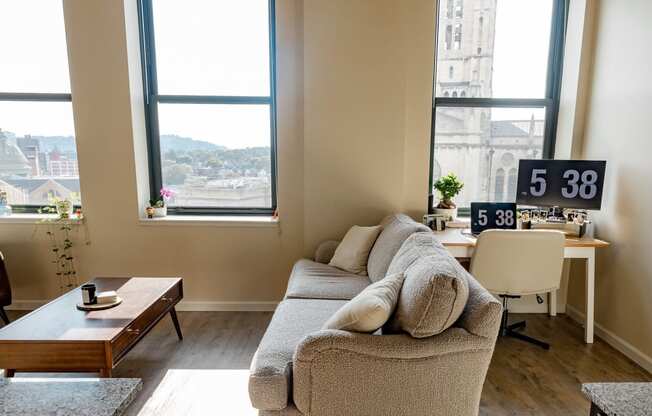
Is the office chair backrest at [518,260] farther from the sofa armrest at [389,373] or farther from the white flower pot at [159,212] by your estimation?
the white flower pot at [159,212]

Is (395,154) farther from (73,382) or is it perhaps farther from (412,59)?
(73,382)

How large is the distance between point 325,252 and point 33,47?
3.09m

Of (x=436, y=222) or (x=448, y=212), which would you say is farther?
(x=448, y=212)

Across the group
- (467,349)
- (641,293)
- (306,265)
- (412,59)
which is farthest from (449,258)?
(412,59)

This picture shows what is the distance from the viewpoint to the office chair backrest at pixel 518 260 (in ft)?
7.95

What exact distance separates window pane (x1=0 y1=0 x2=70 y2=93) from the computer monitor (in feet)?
13.1

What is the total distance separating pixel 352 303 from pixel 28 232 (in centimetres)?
316

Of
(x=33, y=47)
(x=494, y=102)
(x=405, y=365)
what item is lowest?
(x=405, y=365)

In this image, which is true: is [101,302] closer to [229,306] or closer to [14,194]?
[229,306]

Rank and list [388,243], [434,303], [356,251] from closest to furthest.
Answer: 1. [434,303]
2. [388,243]
3. [356,251]

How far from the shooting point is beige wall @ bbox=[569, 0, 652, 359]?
246 cm

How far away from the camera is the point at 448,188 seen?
3.21 m

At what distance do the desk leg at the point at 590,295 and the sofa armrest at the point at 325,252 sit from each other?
6.03 feet

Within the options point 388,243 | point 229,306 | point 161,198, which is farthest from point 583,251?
point 161,198
